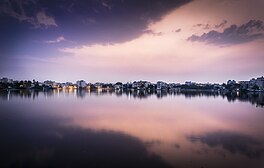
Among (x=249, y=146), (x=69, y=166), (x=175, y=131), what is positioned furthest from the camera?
(x=175, y=131)

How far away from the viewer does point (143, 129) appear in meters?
17.7

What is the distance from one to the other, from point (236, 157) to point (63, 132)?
11987 millimetres

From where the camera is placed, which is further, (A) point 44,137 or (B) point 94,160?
(A) point 44,137

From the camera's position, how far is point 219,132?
17188 millimetres

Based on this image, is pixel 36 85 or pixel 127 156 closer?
pixel 127 156

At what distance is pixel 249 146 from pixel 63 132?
13.2m

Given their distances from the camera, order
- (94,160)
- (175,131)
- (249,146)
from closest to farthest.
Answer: (94,160)
(249,146)
(175,131)

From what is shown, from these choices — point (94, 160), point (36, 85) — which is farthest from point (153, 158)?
point (36, 85)

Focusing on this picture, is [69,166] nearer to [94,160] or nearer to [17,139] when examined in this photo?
[94,160]

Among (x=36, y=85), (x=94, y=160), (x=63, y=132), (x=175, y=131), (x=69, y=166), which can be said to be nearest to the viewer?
(x=69, y=166)

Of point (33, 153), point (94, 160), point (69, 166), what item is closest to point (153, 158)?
point (94, 160)

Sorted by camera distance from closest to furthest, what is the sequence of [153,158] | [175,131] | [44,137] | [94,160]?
[94,160] → [153,158] → [44,137] → [175,131]

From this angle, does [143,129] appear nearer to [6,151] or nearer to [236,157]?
[236,157]

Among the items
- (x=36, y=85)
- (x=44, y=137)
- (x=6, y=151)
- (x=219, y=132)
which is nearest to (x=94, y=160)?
(x=6, y=151)
